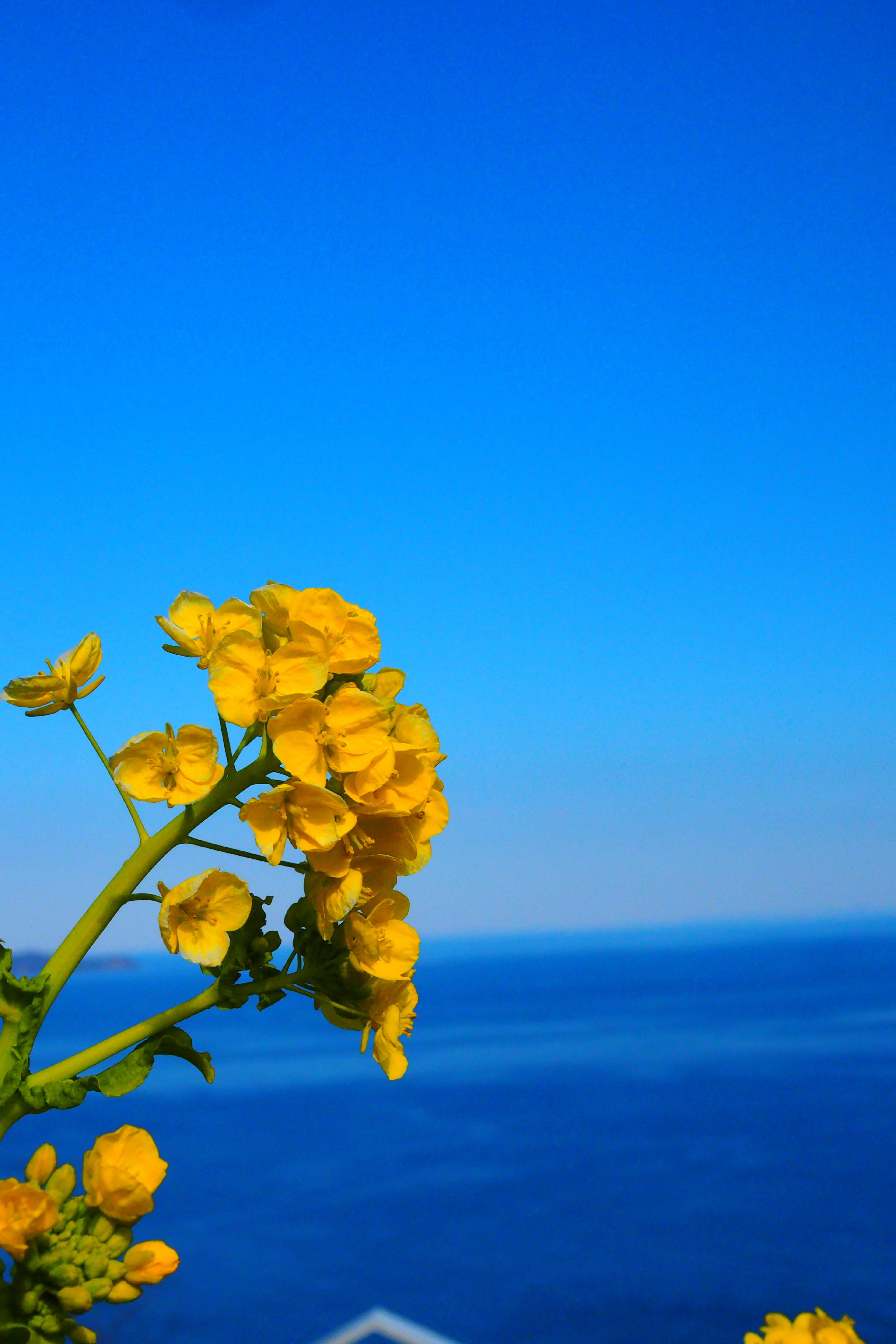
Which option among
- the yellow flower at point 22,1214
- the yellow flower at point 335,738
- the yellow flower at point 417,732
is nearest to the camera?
the yellow flower at point 22,1214

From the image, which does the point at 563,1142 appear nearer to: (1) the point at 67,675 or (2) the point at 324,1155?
(2) the point at 324,1155

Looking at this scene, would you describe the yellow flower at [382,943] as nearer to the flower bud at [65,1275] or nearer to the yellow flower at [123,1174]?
the yellow flower at [123,1174]

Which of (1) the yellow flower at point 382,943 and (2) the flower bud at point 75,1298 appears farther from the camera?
(1) the yellow flower at point 382,943

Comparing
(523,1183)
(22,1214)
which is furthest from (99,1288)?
(523,1183)

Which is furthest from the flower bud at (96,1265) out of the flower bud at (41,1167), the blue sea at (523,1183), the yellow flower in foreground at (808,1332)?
the blue sea at (523,1183)

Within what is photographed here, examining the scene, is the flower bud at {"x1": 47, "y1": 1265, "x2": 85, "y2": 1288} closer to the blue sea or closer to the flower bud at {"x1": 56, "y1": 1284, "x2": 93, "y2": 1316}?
the flower bud at {"x1": 56, "y1": 1284, "x2": 93, "y2": 1316}

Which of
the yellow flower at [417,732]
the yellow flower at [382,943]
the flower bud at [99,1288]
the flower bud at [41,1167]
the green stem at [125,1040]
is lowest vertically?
the flower bud at [99,1288]

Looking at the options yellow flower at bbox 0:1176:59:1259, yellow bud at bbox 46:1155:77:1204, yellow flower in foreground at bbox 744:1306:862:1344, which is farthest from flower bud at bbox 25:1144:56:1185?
yellow flower in foreground at bbox 744:1306:862:1344
